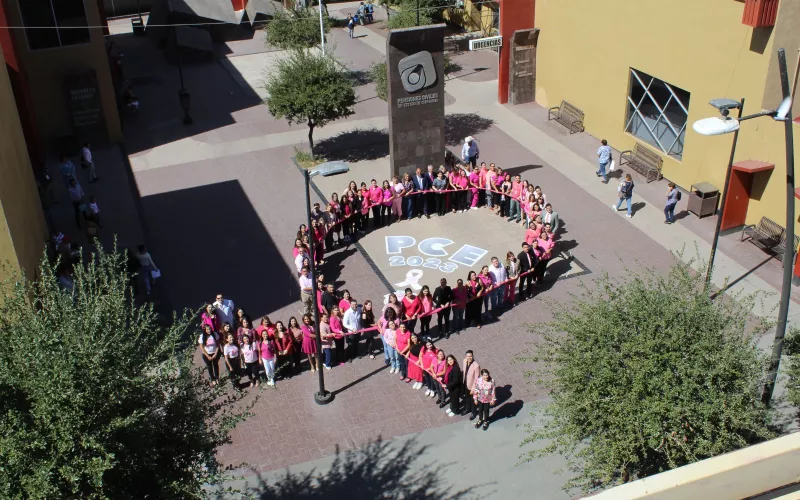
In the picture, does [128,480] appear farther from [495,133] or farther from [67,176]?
[495,133]

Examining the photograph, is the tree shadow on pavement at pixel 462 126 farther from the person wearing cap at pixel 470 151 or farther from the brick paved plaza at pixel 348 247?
the person wearing cap at pixel 470 151

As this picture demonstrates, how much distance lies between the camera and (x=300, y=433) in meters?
14.2

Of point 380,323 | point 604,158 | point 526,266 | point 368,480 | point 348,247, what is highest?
point 604,158

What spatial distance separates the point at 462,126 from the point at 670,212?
9024mm

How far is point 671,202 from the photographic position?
20.4 metres

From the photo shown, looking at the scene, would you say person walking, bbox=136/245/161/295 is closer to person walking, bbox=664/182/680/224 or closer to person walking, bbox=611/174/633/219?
person walking, bbox=611/174/633/219

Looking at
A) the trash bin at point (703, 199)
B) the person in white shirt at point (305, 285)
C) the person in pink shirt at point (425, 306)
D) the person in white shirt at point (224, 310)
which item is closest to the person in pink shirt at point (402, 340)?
the person in pink shirt at point (425, 306)

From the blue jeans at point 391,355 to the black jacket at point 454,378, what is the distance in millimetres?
1677

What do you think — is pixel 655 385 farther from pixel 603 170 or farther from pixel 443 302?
pixel 603 170

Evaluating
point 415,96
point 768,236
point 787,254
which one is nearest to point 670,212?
point 768,236

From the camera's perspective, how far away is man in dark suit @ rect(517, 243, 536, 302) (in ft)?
57.0

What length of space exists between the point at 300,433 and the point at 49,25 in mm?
17957

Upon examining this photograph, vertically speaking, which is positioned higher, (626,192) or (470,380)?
(626,192)

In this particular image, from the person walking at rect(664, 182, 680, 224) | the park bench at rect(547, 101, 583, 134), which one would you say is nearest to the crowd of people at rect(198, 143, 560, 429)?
the person walking at rect(664, 182, 680, 224)
